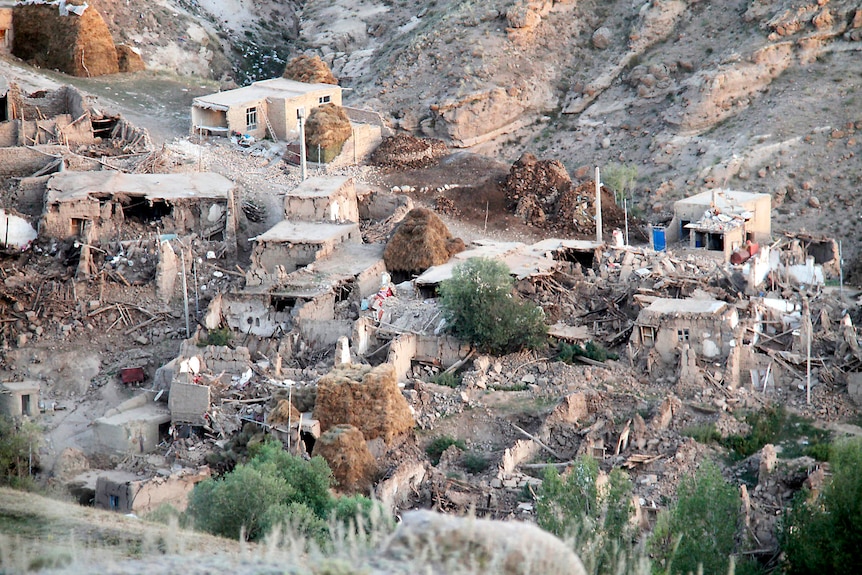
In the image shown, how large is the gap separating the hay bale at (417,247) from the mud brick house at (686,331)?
577cm

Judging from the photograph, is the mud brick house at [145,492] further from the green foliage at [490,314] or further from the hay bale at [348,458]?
the green foliage at [490,314]

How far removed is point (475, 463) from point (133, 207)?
45.2ft

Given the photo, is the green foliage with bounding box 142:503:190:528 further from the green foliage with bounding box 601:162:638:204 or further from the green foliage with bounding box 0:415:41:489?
the green foliage with bounding box 601:162:638:204

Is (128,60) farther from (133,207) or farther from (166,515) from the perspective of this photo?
(166,515)

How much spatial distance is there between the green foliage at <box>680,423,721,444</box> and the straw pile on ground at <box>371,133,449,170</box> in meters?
16.9

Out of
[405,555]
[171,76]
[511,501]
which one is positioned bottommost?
[511,501]

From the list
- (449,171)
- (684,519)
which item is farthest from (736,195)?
(684,519)

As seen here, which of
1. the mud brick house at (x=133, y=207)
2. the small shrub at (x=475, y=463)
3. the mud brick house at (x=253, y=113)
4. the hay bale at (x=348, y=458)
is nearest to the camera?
the hay bale at (x=348, y=458)

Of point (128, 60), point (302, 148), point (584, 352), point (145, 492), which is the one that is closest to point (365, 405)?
point (145, 492)

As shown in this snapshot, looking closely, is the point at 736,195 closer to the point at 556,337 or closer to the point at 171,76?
the point at 556,337

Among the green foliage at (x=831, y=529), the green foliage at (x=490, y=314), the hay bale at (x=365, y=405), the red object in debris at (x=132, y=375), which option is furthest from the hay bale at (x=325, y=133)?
the green foliage at (x=831, y=529)

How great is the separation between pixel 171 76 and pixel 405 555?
127 feet

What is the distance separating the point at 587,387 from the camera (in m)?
31.4

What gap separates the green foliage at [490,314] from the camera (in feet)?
108
